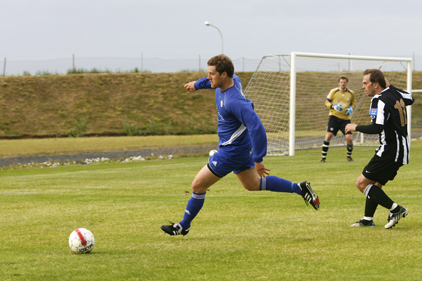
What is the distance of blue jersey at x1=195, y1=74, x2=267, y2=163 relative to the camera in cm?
552

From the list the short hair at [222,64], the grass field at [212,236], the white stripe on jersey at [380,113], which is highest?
the short hair at [222,64]

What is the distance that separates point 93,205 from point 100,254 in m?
3.75

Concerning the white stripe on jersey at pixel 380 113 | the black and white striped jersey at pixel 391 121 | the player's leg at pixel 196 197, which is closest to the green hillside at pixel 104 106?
the player's leg at pixel 196 197

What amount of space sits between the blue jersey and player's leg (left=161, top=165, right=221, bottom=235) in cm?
38

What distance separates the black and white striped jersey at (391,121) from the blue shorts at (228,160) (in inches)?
62.9

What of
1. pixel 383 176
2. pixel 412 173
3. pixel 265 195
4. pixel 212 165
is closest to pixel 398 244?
pixel 383 176

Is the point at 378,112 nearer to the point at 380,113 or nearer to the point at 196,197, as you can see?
the point at 380,113

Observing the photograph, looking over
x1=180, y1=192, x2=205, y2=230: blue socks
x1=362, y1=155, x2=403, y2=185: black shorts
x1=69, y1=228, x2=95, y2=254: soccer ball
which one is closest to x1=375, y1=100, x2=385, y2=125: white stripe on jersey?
x1=362, y1=155, x2=403, y2=185: black shorts

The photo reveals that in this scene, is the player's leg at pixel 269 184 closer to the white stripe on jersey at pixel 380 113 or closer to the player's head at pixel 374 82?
the white stripe on jersey at pixel 380 113

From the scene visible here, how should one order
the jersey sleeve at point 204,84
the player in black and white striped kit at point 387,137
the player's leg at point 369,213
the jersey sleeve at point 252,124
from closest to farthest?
the jersey sleeve at point 252,124
the player in black and white striped kit at point 387,137
the player's leg at point 369,213
the jersey sleeve at point 204,84

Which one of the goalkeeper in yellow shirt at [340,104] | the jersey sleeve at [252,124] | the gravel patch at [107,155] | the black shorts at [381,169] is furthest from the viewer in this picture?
the gravel patch at [107,155]

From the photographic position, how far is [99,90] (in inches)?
1831

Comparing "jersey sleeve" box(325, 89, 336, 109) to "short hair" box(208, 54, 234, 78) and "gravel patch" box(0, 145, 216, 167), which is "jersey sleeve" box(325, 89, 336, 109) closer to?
"short hair" box(208, 54, 234, 78)

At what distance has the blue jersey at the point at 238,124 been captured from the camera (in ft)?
18.1
